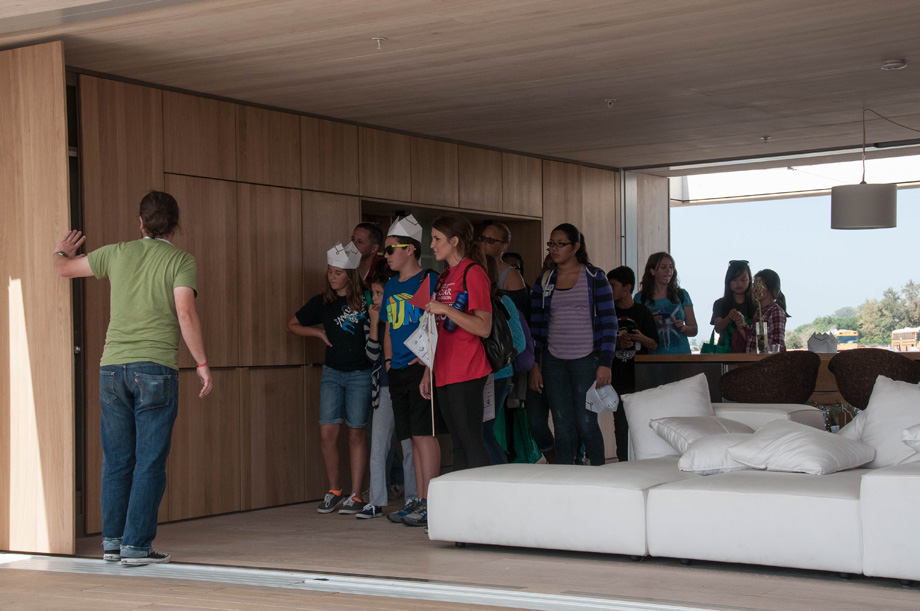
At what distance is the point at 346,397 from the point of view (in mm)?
6453

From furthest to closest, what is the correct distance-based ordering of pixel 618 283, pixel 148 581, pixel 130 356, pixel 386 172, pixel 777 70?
1. pixel 386 172
2. pixel 618 283
3. pixel 777 70
4. pixel 130 356
5. pixel 148 581

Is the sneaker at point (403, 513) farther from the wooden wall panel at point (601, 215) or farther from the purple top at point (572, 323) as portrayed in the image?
the wooden wall panel at point (601, 215)

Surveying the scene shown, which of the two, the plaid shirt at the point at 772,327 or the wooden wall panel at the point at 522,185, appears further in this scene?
the wooden wall panel at the point at 522,185

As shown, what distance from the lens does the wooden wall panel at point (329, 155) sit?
7000 mm

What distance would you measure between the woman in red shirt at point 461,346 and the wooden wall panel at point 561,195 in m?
4.04

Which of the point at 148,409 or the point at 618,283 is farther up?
the point at 618,283

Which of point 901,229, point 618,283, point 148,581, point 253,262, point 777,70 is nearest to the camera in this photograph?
point 148,581

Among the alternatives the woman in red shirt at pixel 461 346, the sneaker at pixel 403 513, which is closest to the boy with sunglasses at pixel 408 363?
the sneaker at pixel 403 513

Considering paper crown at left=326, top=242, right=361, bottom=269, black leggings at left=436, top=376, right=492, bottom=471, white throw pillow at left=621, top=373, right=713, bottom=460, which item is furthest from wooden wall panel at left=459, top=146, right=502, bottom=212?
black leggings at left=436, top=376, right=492, bottom=471

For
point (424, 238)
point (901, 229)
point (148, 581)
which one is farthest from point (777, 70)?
point (901, 229)

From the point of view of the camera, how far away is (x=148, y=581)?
4.25 m

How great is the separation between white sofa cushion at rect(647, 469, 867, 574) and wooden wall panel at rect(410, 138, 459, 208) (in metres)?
3.99

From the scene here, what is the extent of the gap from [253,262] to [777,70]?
10.9ft

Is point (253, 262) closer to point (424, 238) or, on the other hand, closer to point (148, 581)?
point (424, 238)
